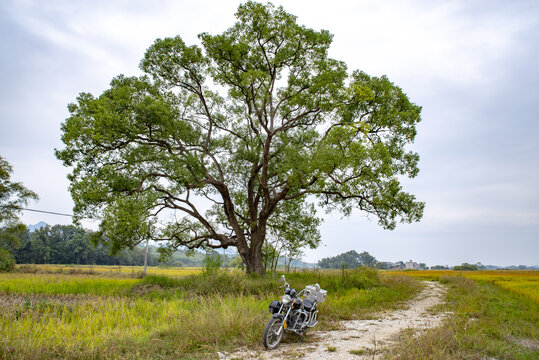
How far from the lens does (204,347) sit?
4.99m

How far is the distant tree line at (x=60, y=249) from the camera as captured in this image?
4862cm

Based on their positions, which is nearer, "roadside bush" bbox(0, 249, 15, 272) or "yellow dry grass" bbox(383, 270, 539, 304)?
"yellow dry grass" bbox(383, 270, 539, 304)

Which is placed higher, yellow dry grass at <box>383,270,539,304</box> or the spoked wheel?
the spoked wheel

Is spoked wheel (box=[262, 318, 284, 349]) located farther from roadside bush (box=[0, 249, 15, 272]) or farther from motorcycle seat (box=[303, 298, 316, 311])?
roadside bush (box=[0, 249, 15, 272])

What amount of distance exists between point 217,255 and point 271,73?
9151 millimetres

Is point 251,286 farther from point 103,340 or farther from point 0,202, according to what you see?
point 0,202

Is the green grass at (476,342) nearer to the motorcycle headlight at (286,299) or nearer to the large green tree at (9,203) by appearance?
the motorcycle headlight at (286,299)

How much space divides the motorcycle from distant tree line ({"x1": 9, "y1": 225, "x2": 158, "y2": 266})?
4540cm

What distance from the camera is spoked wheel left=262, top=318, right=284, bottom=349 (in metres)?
5.08

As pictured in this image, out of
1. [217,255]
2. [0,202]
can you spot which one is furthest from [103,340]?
[0,202]

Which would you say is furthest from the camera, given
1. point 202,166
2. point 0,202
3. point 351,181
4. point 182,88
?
point 0,202

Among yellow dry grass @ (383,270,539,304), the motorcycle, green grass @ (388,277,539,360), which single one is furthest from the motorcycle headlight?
yellow dry grass @ (383,270,539,304)

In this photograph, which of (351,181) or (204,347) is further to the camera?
(351,181)

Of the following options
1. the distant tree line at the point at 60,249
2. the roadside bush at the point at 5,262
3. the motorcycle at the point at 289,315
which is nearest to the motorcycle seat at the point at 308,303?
the motorcycle at the point at 289,315
